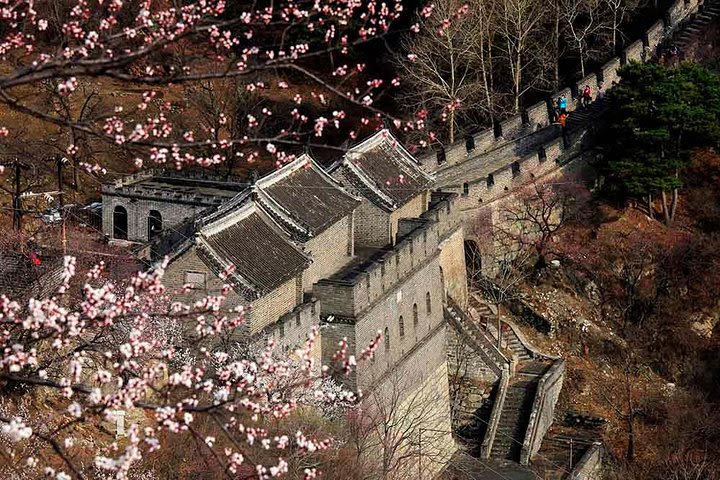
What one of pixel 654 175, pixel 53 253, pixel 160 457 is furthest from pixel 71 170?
pixel 160 457

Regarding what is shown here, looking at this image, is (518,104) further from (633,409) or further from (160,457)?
(160,457)

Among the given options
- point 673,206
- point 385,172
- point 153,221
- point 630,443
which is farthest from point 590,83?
point 153,221

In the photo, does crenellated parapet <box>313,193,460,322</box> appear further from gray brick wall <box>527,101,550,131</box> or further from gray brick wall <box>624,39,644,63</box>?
gray brick wall <box>624,39,644,63</box>

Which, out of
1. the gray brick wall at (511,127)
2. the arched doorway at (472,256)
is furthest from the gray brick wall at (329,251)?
the gray brick wall at (511,127)

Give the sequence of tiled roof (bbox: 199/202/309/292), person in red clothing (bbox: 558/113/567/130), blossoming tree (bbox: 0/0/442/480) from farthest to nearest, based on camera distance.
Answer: person in red clothing (bbox: 558/113/567/130)
tiled roof (bbox: 199/202/309/292)
blossoming tree (bbox: 0/0/442/480)

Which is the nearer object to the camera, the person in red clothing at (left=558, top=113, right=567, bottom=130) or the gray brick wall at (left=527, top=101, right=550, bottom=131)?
the person in red clothing at (left=558, top=113, right=567, bottom=130)

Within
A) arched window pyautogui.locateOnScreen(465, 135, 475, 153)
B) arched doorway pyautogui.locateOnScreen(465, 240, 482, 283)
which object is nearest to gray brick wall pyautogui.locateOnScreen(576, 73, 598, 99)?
arched window pyautogui.locateOnScreen(465, 135, 475, 153)

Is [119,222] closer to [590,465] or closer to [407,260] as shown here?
[407,260]

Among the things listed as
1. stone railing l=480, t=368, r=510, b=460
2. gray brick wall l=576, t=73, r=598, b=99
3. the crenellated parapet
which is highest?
gray brick wall l=576, t=73, r=598, b=99
